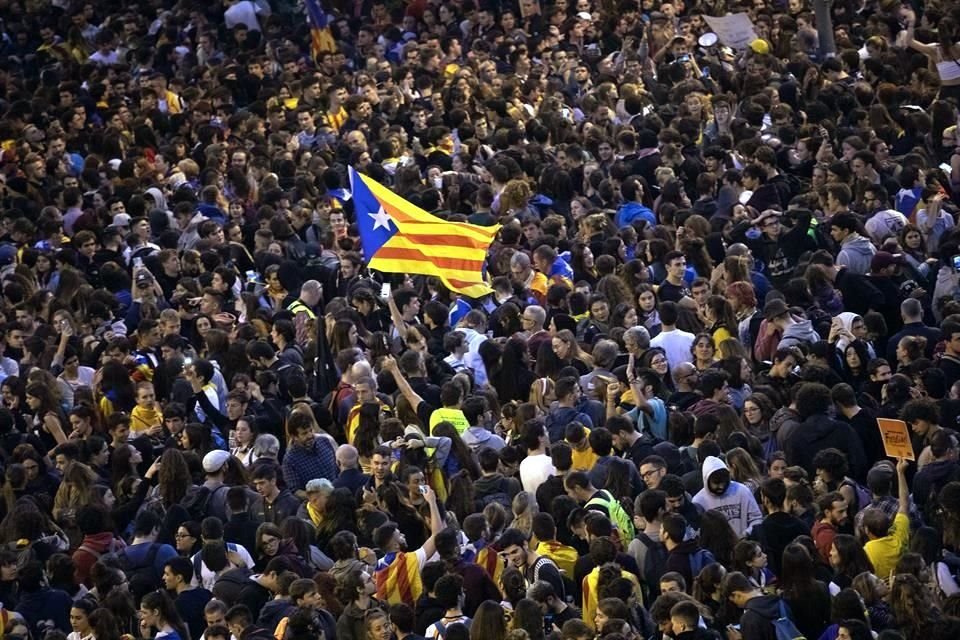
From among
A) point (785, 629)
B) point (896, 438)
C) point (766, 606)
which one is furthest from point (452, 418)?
point (785, 629)

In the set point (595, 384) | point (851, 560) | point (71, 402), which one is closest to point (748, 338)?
point (595, 384)

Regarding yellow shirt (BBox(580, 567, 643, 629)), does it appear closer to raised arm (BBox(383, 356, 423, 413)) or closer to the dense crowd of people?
the dense crowd of people

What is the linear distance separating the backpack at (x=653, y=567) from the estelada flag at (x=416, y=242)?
509cm

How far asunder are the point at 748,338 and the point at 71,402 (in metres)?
5.63

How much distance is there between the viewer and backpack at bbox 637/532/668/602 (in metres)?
12.7

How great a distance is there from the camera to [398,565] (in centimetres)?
1291

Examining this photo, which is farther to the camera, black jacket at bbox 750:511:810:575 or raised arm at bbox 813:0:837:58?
raised arm at bbox 813:0:837:58

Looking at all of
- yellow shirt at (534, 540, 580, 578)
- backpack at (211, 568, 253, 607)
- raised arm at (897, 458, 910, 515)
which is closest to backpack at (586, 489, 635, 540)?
yellow shirt at (534, 540, 580, 578)

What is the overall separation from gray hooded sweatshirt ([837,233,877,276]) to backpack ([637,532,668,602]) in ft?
17.5

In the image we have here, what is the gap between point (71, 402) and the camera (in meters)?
17.3

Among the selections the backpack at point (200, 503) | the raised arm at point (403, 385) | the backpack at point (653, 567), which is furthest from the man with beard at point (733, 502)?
the backpack at point (200, 503)

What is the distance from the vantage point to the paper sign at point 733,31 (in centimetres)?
2581

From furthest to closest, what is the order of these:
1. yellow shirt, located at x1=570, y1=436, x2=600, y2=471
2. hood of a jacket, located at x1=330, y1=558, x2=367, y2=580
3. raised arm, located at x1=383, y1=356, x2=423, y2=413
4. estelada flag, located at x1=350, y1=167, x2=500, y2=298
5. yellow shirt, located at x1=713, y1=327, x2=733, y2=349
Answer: estelada flag, located at x1=350, y1=167, x2=500, y2=298 → yellow shirt, located at x1=713, y1=327, x2=733, y2=349 → raised arm, located at x1=383, y1=356, x2=423, y2=413 → yellow shirt, located at x1=570, y1=436, x2=600, y2=471 → hood of a jacket, located at x1=330, y1=558, x2=367, y2=580

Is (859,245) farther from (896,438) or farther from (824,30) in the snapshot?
(824,30)
